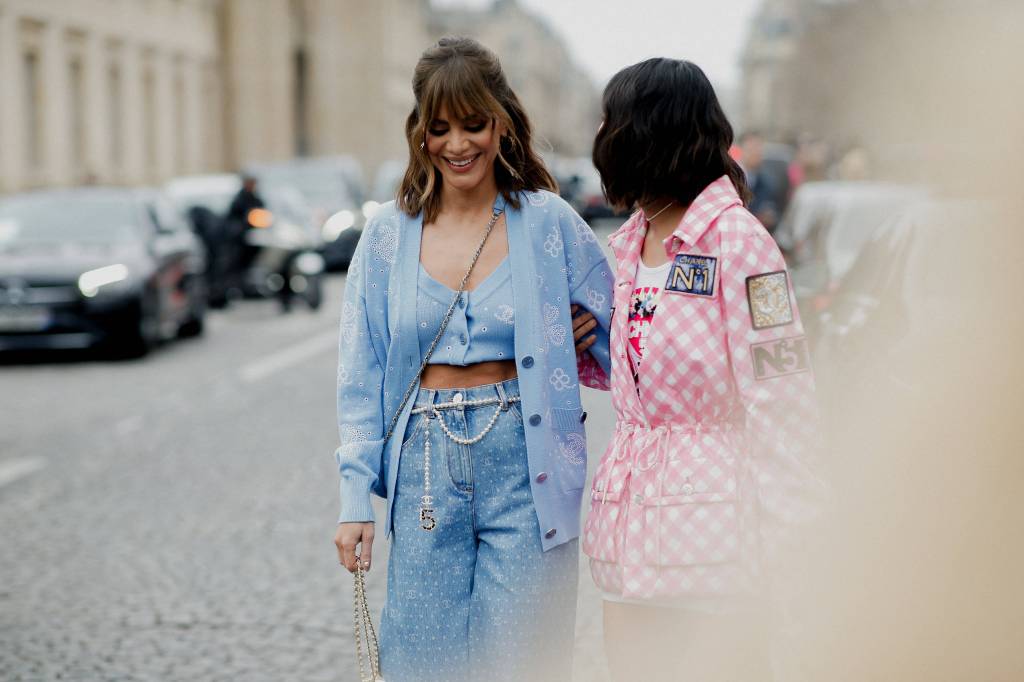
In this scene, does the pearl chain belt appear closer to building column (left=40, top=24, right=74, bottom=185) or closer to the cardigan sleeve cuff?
the cardigan sleeve cuff

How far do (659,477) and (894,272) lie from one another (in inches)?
Result: 153

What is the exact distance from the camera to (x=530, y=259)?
10.5 ft

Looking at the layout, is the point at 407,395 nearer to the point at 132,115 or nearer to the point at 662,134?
the point at 662,134

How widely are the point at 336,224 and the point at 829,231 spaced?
16285 millimetres

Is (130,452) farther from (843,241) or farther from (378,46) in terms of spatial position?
(378,46)

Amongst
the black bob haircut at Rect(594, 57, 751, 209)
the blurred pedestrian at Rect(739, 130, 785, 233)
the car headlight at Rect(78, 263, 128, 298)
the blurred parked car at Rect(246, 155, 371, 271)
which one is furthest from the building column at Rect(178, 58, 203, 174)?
the black bob haircut at Rect(594, 57, 751, 209)

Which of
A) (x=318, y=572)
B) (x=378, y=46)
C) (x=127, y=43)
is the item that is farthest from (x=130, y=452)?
(x=378, y=46)

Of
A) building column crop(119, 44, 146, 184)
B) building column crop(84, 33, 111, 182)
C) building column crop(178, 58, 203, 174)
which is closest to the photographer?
building column crop(84, 33, 111, 182)

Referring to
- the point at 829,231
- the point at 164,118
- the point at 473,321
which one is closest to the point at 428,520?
the point at 473,321

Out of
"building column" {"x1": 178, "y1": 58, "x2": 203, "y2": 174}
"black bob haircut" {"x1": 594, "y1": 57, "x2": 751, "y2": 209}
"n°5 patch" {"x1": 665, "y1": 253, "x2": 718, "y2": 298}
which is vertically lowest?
"n°5 patch" {"x1": 665, "y1": 253, "x2": 718, "y2": 298}

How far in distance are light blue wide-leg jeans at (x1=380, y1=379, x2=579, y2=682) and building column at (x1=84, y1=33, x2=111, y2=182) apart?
31711 millimetres

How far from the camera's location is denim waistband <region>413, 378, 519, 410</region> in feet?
10.4

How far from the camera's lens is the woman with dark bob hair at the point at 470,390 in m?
3.14

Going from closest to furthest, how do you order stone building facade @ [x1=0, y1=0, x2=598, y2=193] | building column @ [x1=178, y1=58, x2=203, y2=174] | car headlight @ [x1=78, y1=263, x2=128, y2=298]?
1. car headlight @ [x1=78, y1=263, x2=128, y2=298]
2. stone building facade @ [x1=0, y1=0, x2=598, y2=193]
3. building column @ [x1=178, y1=58, x2=203, y2=174]
